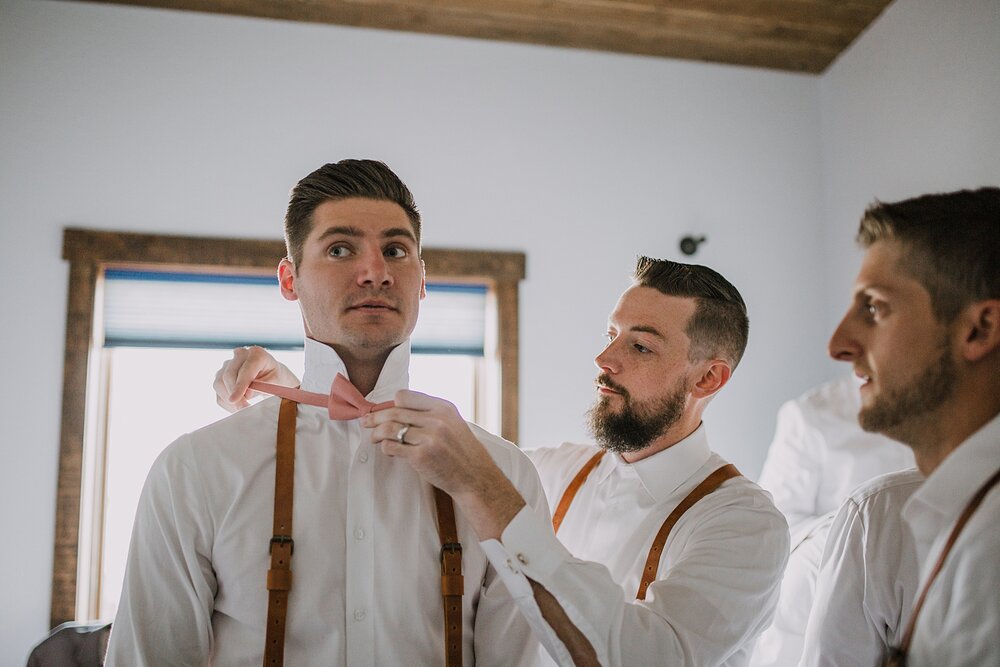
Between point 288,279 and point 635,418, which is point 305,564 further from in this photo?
point 635,418

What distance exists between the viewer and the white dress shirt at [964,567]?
3.45ft

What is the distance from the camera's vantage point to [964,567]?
3.54ft

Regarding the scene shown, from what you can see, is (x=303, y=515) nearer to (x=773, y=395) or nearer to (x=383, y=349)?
(x=383, y=349)

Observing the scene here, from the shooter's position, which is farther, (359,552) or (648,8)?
(648,8)

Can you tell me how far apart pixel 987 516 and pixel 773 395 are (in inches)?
143

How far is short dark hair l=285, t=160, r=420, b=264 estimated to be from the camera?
156 centimetres

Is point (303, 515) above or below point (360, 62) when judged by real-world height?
below

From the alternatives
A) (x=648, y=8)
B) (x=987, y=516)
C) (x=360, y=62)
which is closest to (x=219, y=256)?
(x=360, y=62)

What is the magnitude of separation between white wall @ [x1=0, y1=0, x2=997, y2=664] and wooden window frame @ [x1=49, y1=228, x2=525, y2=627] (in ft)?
0.21

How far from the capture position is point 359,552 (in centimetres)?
140

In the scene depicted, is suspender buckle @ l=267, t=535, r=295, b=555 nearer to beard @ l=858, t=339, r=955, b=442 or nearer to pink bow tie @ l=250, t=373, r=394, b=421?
pink bow tie @ l=250, t=373, r=394, b=421

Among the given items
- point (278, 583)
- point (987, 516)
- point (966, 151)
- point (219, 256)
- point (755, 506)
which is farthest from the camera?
point (219, 256)

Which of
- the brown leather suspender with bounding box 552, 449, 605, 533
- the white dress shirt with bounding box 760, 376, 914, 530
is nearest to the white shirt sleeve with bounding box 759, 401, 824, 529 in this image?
the white dress shirt with bounding box 760, 376, 914, 530

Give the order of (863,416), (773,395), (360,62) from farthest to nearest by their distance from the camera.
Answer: (773,395) < (360,62) < (863,416)
